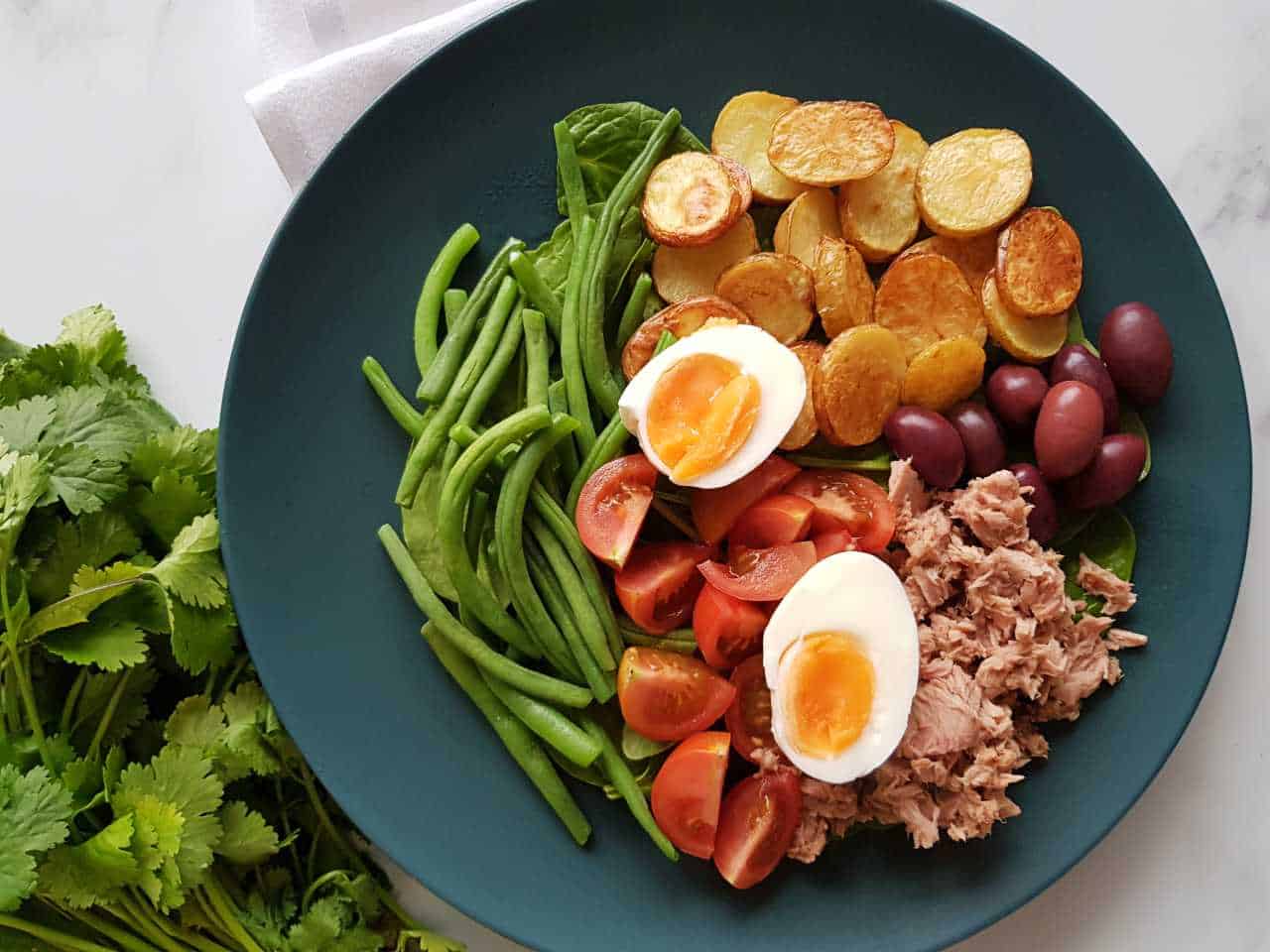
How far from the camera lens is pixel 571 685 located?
A: 2557mm

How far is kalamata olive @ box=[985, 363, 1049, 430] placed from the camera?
2.57 m

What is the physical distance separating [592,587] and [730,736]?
446mm

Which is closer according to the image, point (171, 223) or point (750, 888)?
point (750, 888)

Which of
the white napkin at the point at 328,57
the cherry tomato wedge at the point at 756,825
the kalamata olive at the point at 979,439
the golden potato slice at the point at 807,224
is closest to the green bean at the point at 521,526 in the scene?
the cherry tomato wedge at the point at 756,825

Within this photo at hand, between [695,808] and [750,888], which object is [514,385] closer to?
[695,808]

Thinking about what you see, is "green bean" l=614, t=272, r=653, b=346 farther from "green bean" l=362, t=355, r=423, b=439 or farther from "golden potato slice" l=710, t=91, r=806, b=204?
"green bean" l=362, t=355, r=423, b=439

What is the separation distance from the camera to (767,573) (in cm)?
248

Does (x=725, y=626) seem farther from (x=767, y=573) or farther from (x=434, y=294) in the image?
(x=434, y=294)

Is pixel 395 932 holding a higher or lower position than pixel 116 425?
lower

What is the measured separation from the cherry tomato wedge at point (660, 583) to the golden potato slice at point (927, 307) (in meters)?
0.67

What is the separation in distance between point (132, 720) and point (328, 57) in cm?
165

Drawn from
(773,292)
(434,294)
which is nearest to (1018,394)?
(773,292)

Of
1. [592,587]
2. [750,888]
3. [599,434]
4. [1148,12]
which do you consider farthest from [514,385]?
[1148,12]

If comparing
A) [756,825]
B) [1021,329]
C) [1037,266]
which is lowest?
[756,825]
